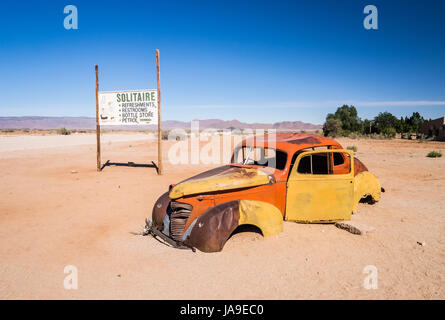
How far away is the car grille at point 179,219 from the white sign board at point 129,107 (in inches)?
305

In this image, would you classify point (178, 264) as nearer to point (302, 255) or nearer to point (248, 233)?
point (248, 233)

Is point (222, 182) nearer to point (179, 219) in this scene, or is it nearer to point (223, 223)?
point (223, 223)

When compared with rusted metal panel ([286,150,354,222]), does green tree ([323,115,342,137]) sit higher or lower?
higher

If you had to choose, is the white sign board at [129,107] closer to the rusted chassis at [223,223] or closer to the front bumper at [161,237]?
the front bumper at [161,237]

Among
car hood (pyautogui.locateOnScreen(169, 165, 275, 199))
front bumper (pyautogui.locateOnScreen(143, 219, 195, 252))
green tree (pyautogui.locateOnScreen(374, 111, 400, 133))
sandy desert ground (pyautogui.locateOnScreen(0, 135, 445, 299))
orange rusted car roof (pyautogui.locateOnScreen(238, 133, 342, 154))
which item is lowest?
sandy desert ground (pyautogui.locateOnScreen(0, 135, 445, 299))

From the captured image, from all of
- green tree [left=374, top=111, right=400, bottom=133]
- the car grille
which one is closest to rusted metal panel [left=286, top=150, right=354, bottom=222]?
the car grille

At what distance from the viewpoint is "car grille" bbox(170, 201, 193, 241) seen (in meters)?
4.43

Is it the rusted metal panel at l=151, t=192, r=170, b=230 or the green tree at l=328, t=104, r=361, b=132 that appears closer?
the rusted metal panel at l=151, t=192, r=170, b=230

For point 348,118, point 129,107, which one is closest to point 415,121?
point 348,118

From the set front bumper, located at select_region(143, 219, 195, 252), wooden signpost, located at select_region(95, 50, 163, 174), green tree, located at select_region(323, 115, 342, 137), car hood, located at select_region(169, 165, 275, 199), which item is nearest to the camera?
front bumper, located at select_region(143, 219, 195, 252)

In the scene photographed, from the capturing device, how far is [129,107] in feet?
38.9

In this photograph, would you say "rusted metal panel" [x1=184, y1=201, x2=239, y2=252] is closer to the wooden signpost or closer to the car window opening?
the car window opening
